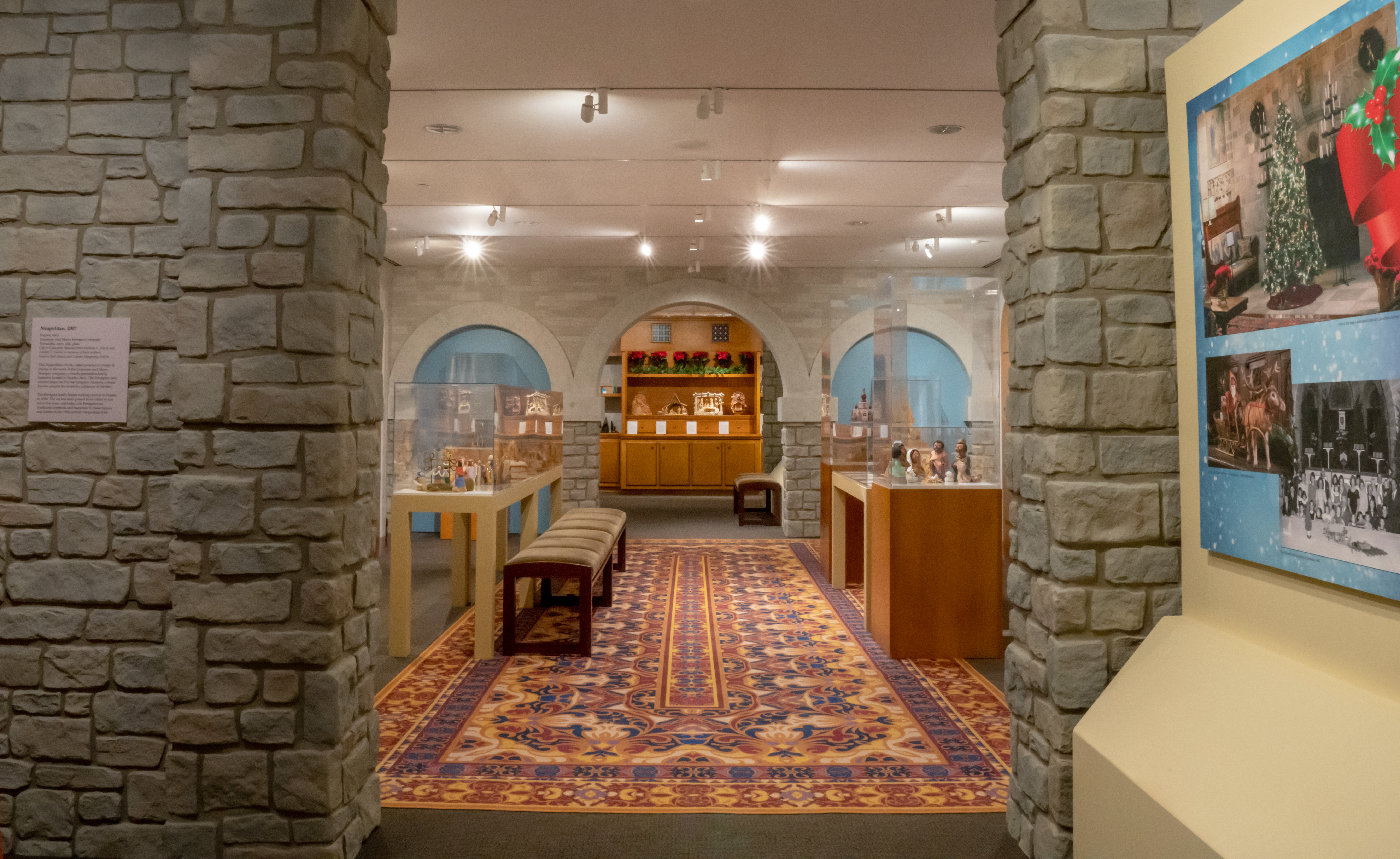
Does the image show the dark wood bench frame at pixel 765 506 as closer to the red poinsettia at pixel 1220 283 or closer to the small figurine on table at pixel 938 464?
the small figurine on table at pixel 938 464

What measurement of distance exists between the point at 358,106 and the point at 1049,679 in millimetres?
2503

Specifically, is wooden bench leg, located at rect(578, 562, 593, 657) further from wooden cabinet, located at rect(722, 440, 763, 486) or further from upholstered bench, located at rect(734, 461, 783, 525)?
wooden cabinet, located at rect(722, 440, 763, 486)

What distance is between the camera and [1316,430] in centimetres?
166

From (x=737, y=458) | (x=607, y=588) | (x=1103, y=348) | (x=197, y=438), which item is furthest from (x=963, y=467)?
(x=737, y=458)

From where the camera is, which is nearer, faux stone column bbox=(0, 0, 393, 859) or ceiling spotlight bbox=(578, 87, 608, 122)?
faux stone column bbox=(0, 0, 393, 859)

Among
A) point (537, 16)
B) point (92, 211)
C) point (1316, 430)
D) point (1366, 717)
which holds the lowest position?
point (1366, 717)

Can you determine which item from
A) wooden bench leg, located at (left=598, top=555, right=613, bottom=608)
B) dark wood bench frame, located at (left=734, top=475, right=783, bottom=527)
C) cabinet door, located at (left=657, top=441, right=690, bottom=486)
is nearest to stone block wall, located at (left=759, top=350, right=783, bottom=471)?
cabinet door, located at (left=657, top=441, right=690, bottom=486)

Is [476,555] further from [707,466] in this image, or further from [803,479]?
[707,466]

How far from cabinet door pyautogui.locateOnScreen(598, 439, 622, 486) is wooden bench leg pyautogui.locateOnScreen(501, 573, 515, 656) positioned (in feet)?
29.6

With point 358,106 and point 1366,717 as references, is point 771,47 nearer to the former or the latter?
point 358,106

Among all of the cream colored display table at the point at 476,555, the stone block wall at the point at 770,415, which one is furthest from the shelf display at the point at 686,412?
the cream colored display table at the point at 476,555

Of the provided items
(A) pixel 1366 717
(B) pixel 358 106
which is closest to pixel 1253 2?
(A) pixel 1366 717

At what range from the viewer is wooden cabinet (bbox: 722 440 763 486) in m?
13.4

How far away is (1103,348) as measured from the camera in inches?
88.1
